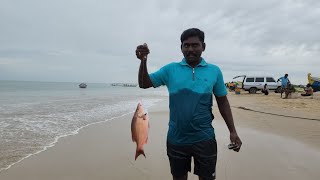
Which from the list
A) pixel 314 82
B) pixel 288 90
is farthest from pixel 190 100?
pixel 314 82

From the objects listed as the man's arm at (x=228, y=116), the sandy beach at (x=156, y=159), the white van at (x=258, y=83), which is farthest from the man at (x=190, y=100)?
the white van at (x=258, y=83)

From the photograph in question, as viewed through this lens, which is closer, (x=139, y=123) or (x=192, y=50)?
(x=192, y=50)

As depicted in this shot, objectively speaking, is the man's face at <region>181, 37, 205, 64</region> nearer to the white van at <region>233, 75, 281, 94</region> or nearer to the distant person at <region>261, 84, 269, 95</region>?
the distant person at <region>261, 84, 269, 95</region>

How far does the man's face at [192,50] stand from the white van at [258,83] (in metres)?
31.7

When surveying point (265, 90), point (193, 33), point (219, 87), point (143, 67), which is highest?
point (193, 33)

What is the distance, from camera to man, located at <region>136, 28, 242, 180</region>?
3.13 m

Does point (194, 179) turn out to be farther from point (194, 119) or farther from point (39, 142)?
point (39, 142)

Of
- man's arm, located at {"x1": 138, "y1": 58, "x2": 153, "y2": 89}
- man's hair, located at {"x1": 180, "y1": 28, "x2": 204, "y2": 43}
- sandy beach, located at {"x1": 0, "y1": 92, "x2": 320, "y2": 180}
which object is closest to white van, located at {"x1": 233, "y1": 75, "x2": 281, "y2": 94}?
sandy beach, located at {"x1": 0, "y1": 92, "x2": 320, "y2": 180}

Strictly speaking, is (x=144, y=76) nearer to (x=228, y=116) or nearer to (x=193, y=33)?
(x=193, y=33)

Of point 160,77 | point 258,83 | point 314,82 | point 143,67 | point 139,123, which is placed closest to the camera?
point 143,67

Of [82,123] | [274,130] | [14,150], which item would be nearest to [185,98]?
[14,150]

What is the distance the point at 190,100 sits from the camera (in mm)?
3115

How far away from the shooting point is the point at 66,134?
10102 mm

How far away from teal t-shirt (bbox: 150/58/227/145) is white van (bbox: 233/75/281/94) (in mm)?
31694
